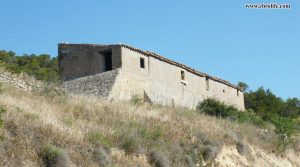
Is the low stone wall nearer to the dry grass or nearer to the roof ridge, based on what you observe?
the roof ridge

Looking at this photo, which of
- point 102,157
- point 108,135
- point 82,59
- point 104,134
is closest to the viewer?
point 102,157

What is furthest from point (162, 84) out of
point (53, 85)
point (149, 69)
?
point (53, 85)

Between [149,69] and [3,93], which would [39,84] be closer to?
[3,93]

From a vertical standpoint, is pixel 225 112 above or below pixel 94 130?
above

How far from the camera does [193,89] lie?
127ft

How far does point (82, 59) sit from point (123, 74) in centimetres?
301

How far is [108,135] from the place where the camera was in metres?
18.4

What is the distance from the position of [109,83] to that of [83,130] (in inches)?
545

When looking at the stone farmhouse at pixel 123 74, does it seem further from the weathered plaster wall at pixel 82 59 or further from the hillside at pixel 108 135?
the hillside at pixel 108 135

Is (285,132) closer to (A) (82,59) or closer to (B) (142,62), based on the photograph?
(B) (142,62)

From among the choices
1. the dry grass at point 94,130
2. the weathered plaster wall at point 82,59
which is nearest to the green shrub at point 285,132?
the dry grass at point 94,130

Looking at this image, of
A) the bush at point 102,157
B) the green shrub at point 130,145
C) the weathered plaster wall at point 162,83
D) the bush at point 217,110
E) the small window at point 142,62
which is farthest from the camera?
the small window at point 142,62

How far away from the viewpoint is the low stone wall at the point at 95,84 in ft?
102

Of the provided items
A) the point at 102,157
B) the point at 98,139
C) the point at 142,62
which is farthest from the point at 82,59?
the point at 102,157
